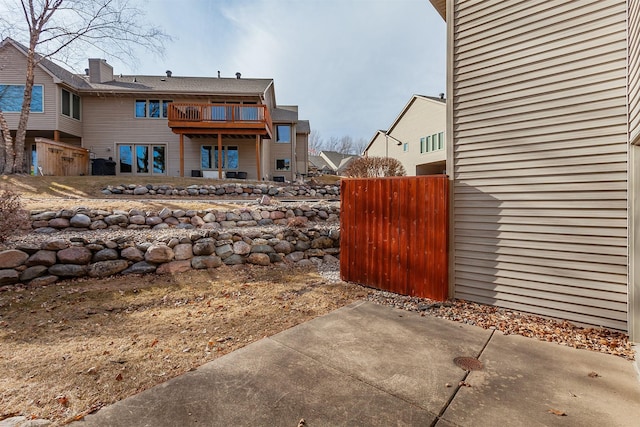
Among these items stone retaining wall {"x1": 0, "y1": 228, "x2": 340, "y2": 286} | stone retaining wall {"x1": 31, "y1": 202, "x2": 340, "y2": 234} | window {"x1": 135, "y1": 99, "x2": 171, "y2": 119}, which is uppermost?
window {"x1": 135, "y1": 99, "x2": 171, "y2": 119}

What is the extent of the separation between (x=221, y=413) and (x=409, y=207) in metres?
3.52

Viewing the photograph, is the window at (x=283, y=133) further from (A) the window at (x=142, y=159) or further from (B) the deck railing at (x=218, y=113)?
(A) the window at (x=142, y=159)

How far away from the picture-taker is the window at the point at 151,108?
16250 millimetres

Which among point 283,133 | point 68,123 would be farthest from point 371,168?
point 68,123

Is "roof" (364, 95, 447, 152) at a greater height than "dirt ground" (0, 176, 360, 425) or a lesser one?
greater

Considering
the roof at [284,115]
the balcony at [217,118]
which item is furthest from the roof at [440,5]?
the roof at [284,115]

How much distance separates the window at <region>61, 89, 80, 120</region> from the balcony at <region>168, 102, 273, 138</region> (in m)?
5.70

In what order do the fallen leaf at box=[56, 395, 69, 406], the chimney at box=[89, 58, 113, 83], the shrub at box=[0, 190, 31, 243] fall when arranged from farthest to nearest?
the chimney at box=[89, 58, 113, 83] → the shrub at box=[0, 190, 31, 243] → the fallen leaf at box=[56, 395, 69, 406]

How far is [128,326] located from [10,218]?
12.9 feet

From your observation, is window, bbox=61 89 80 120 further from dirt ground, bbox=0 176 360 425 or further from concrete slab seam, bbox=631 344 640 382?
concrete slab seam, bbox=631 344 640 382

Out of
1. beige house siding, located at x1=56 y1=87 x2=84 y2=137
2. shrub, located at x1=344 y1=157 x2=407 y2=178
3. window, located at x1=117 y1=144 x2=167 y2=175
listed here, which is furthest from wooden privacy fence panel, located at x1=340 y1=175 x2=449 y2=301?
beige house siding, located at x1=56 y1=87 x2=84 y2=137

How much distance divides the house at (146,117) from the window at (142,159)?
5cm

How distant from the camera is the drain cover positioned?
266 centimetres

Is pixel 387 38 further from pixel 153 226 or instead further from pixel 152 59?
pixel 153 226
